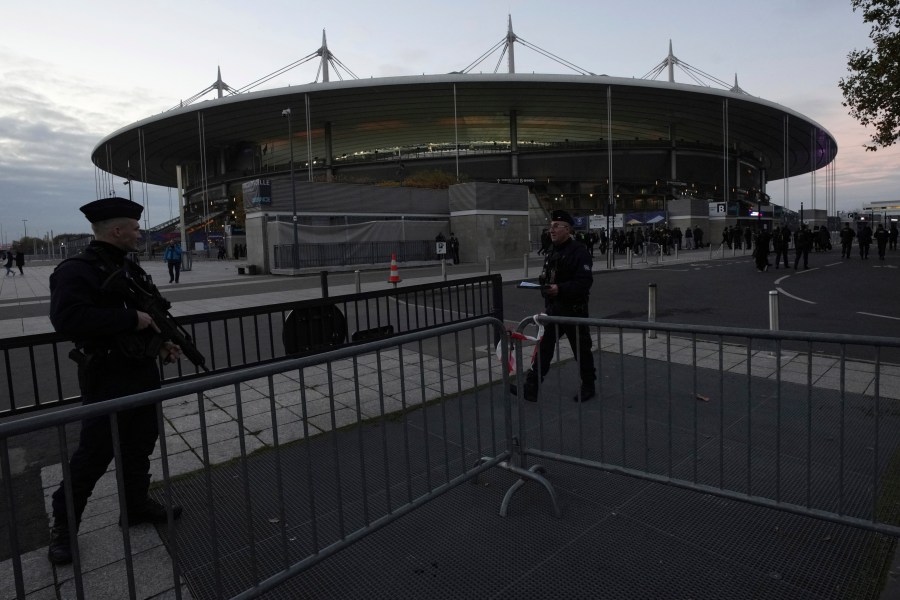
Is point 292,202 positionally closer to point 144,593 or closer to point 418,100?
point 144,593

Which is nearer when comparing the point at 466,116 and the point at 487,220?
the point at 487,220

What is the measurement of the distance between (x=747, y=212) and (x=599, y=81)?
18507 millimetres

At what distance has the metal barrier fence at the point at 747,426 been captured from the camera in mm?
3049

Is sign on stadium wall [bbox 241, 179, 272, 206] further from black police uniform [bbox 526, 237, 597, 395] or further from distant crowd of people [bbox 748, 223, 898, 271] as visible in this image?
black police uniform [bbox 526, 237, 597, 395]

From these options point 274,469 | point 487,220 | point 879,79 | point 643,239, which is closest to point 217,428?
point 274,469

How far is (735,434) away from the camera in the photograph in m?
4.45

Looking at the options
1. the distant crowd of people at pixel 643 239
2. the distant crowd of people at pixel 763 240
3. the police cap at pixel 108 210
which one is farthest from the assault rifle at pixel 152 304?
the distant crowd of people at pixel 643 239

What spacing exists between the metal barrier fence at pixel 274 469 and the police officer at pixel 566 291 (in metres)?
0.79

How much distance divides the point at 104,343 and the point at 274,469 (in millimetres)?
1678

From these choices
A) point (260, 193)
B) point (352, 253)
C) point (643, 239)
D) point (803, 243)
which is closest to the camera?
point (803, 243)

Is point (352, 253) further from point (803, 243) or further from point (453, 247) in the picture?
point (803, 243)

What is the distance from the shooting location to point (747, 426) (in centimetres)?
368

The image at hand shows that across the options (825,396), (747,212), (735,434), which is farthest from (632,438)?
(747,212)

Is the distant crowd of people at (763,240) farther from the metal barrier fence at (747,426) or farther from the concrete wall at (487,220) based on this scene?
the metal barrier fence at (747,426)
